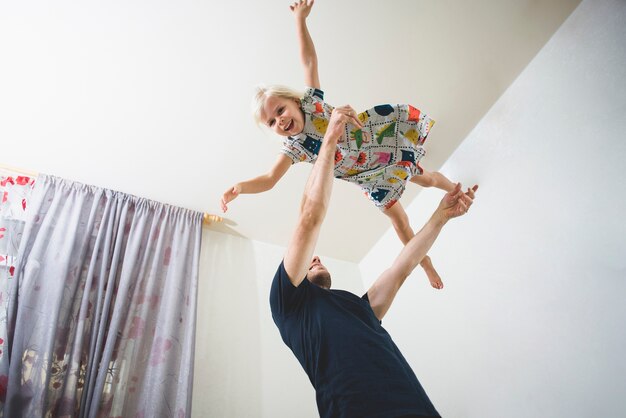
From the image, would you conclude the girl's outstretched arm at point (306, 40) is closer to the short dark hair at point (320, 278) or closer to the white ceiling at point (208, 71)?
the white ceiling at point (208, 71)

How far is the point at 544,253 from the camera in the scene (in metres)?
1.32

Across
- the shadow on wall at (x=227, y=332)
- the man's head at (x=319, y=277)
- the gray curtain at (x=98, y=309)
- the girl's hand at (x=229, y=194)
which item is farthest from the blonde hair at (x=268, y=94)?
the shadow on wall at (x=227, y=332)

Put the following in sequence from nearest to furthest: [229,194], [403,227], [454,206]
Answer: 1. [229,194]
2. [454,206]
3. [403,227]

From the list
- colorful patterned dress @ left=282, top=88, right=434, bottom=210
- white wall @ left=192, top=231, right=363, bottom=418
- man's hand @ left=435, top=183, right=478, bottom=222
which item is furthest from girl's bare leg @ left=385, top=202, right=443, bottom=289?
white wall @ left=192, top=231, right=363, bottom=418

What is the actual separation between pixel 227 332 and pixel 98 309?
27.3 inches

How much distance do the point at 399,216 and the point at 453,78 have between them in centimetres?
75

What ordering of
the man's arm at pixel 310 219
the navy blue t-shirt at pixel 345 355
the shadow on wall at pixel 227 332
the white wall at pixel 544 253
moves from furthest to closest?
the shadow on wall at pixel 227 332 < the white wall at pixel 544 253 < the man's arm at pixel 310 219 < the navy blue t-shirt at pixel 345 355

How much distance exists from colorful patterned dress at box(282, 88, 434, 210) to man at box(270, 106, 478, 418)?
37 cm

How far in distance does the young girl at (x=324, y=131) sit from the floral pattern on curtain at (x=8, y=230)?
1.19 m

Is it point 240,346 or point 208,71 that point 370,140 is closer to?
point 208,71

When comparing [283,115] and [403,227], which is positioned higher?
[283,115]

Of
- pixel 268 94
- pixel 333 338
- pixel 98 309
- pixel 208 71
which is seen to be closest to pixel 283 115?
pixel 268 94

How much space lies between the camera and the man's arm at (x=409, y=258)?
116 cm

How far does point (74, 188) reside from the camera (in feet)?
6.26
